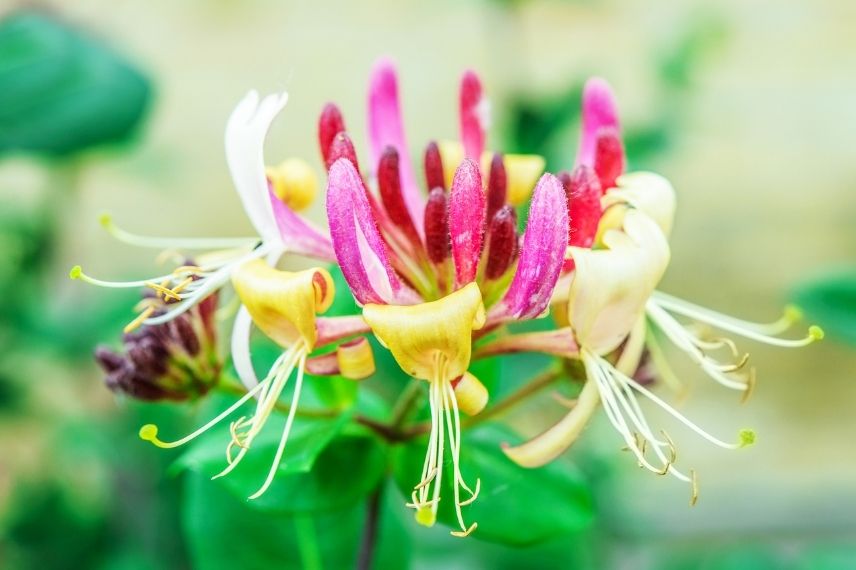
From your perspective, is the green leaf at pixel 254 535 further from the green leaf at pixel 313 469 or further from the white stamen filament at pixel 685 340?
the white stamen filament at pixel 685 340

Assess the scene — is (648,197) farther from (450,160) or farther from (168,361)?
(168,361)

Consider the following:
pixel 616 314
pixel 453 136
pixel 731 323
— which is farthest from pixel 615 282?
pixel 453 136

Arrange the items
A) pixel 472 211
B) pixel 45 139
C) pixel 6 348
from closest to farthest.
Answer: pixel 472 211
pixel 45 139
pixel 6 348

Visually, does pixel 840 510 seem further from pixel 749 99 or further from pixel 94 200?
pixel 94 200

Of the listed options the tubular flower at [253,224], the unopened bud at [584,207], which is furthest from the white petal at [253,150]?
the unopened bud at [584,207]

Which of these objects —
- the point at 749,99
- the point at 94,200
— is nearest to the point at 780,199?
the point at 749,99

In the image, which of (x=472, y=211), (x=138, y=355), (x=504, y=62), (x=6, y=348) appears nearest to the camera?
(x=472, y=211)
